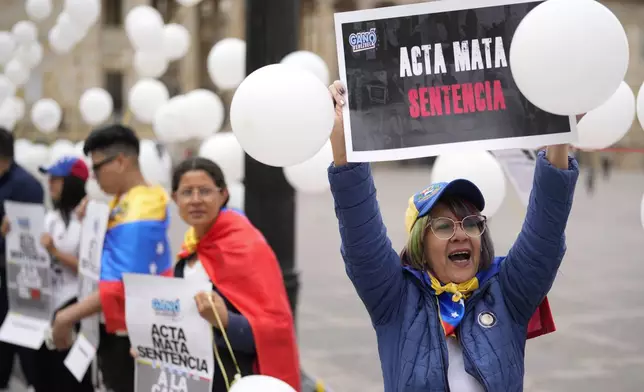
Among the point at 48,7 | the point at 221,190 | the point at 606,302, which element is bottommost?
the point at 606,302

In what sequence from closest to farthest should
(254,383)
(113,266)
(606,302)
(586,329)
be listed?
1. (254,383)
2. (113,266)
3. (586,329)
4. (606,302)

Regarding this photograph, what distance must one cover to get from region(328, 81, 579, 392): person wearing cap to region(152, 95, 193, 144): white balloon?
3.34 metres

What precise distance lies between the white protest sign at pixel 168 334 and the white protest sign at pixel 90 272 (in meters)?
0.56

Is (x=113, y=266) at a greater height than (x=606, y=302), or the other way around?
(x=113, y=266)

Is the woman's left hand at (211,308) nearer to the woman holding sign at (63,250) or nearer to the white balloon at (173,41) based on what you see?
the woman holding sign at (63,250)

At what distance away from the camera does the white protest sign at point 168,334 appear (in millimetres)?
3072

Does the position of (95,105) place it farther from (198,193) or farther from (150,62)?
(198,193)

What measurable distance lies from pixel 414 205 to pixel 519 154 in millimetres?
1165

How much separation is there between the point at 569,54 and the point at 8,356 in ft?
14.1

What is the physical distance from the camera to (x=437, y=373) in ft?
6.99

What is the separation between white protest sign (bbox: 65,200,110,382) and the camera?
377 cm

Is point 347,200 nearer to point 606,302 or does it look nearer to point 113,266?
point 113,266

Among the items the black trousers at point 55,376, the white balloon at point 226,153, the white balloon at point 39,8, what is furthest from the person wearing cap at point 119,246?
the white balloon at point 39,8

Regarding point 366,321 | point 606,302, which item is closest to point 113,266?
point 366,321
